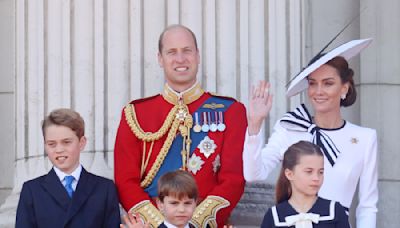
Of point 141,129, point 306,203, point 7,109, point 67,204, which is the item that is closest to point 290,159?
point 306,203

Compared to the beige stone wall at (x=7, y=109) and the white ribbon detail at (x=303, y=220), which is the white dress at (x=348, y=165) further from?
the beige stone wall at (x=7, y=109)

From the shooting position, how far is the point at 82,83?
262 inches

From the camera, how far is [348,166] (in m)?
5.79

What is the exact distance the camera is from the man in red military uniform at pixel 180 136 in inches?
237

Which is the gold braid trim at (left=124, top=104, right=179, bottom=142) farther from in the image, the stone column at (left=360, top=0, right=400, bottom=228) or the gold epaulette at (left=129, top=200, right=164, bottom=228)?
the stone column at (left=360, top=0, right=400, bottom=228)

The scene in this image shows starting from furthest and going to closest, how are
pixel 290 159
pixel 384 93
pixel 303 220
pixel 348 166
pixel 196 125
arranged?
pixel 384 93
pixel 196 125
pixel 348 166
pixel 290 159
pixel 303 220

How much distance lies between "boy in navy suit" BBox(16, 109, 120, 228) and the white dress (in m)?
0.81

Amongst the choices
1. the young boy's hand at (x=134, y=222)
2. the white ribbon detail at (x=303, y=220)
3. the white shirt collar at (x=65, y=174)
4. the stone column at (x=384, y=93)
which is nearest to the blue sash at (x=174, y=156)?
the young boy's hand at (x=134, y=222)

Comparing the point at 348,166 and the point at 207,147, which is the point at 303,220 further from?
the point at 207,147

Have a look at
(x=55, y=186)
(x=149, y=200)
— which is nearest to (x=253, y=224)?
(x=149, y=200)

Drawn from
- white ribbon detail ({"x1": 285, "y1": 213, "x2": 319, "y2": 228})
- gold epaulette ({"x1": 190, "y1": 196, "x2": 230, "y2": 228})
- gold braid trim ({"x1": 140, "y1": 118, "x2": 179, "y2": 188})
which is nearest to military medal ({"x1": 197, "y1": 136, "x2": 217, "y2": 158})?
gold braid trim ({"x1": 140, "y1": 118, "x2": 179, "y2": 188})

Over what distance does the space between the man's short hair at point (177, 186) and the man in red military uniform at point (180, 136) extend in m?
0.37

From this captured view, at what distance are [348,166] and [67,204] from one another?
1358mm

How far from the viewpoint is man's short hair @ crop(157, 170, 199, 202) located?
18.1 feet
